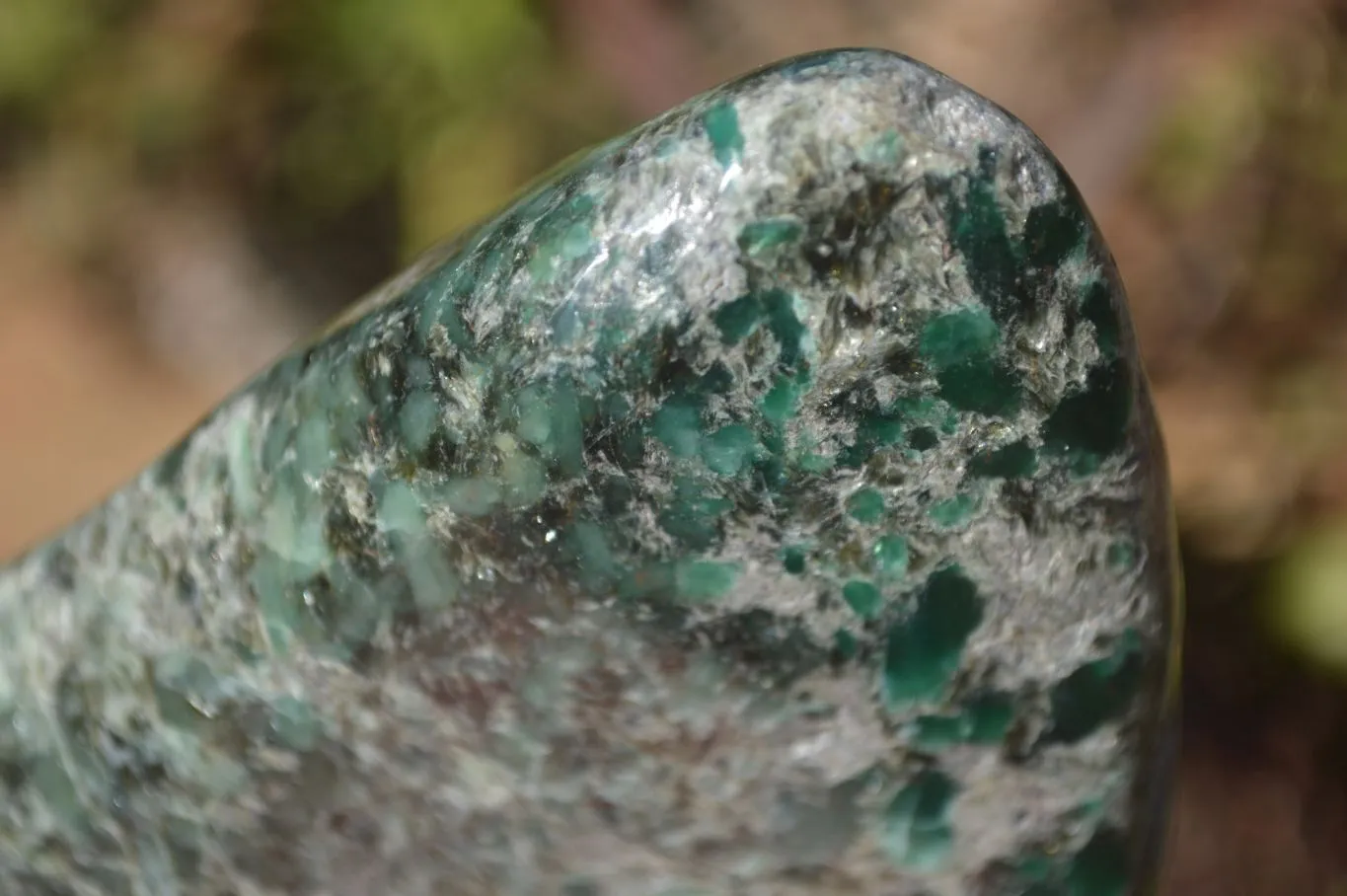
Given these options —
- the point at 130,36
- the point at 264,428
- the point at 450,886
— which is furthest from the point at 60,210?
the point at 450,886

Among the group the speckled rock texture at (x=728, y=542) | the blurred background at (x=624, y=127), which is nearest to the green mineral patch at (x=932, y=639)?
the speckled rock texture at (x=728, y=542)

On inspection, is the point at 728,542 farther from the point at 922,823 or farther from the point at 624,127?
the point at 624,127

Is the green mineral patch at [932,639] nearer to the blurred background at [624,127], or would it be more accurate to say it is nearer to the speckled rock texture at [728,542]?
the speckled rock texture at [728,542]

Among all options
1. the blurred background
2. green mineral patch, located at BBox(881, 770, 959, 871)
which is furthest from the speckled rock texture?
the blurred background

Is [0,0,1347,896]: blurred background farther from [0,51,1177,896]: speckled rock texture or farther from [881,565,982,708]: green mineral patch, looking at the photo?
[881,565,982,708]: green mineral patch

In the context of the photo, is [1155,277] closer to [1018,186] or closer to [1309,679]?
[1309,679]
